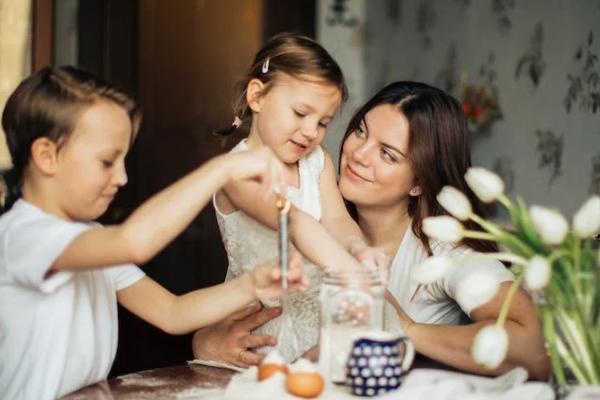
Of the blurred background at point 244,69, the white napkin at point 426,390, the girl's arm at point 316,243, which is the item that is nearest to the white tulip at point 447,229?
the white napkin at point 426,390

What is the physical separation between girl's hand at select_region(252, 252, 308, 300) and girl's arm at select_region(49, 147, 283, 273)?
0.19 m

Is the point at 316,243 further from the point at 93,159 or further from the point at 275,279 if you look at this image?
the point at 93,159

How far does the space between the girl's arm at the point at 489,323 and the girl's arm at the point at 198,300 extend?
36 centimetres

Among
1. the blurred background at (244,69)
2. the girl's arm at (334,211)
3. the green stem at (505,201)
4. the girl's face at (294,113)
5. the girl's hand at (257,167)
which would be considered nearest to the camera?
the green stem at (505,201)

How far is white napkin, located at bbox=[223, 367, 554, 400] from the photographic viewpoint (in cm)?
140

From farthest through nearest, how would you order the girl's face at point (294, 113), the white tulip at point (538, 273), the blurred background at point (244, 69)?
the blurred background at point (244, 69) → the girl's face at point (294, 113) → the white tulip at point (538, 273)

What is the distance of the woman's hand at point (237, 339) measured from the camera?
1.88m

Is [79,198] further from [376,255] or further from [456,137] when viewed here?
[456,137]

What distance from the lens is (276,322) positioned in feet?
6.58

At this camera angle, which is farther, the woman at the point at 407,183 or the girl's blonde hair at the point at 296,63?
→ the woman at the point at 407,183

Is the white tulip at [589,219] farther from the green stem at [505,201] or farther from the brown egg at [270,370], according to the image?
the brown egg at [270,370]

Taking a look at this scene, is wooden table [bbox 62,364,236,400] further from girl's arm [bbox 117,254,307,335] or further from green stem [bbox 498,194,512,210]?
green stem [bbox 498,194,512,210]

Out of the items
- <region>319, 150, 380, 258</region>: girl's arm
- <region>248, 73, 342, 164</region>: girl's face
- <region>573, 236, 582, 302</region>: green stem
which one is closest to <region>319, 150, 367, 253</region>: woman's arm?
<region>319, 150, 380, 258</region>: girl's arm

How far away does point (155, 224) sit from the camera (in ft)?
4.51
